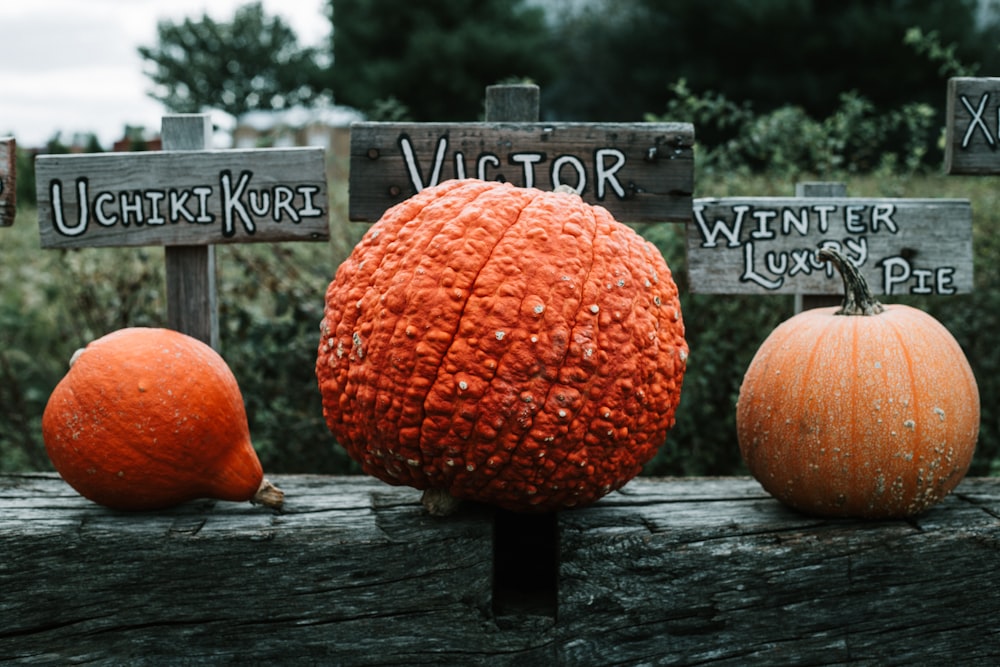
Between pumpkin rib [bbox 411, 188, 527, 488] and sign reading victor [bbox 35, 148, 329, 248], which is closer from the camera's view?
pumpkin rib [bbox 411, 188, 527, 488]

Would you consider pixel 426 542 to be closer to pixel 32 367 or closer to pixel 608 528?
pixel 608 528

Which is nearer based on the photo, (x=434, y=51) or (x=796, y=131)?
(x=796, y=131)

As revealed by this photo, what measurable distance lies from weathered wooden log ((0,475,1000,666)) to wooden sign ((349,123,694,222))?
967 mm

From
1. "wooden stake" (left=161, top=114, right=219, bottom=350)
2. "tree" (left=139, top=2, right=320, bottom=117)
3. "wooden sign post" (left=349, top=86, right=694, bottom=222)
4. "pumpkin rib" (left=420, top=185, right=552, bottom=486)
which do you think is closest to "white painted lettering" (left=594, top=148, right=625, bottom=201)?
"wooden sign post" (left=349, top=86, right=694, bottom=222)

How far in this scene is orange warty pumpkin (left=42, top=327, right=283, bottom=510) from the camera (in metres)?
2.00

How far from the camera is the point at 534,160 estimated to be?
2.54 metres

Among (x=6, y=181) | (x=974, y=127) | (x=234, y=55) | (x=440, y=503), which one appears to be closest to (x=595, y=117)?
(x=234, y=55)

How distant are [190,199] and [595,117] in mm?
16513

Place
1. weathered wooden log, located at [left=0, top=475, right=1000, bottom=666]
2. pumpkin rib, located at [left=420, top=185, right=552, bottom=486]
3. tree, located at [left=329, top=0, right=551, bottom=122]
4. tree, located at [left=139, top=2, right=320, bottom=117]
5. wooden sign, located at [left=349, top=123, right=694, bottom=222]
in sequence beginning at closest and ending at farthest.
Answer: pumpkin rib, located at [left=420, top=185, right=552, bottom=486] → weathered wooden log, located at [left=0, top=475, right=1000, bottom=666] → wooden sign, located at [left=349, top=123, right=694, bottom=222] → tree, located at [left=329, top=0, right=551, bottom=122] → tree, located at [left=139, top=2, right=320, bottom=117]

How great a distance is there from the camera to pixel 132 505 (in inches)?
82.4

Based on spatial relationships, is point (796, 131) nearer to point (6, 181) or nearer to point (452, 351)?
point (452, 351)

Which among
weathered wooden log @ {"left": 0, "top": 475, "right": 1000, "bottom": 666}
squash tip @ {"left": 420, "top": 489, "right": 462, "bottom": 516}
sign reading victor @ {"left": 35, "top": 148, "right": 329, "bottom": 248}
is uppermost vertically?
sign reading victor @ {"left": 35, "top": 148, "right": 329, "bottom": 248}

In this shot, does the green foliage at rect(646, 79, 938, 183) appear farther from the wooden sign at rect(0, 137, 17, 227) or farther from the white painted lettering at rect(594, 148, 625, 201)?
the wooden sign at rect(0, 137, 17, 227)

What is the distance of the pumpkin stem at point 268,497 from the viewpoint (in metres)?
2.17
